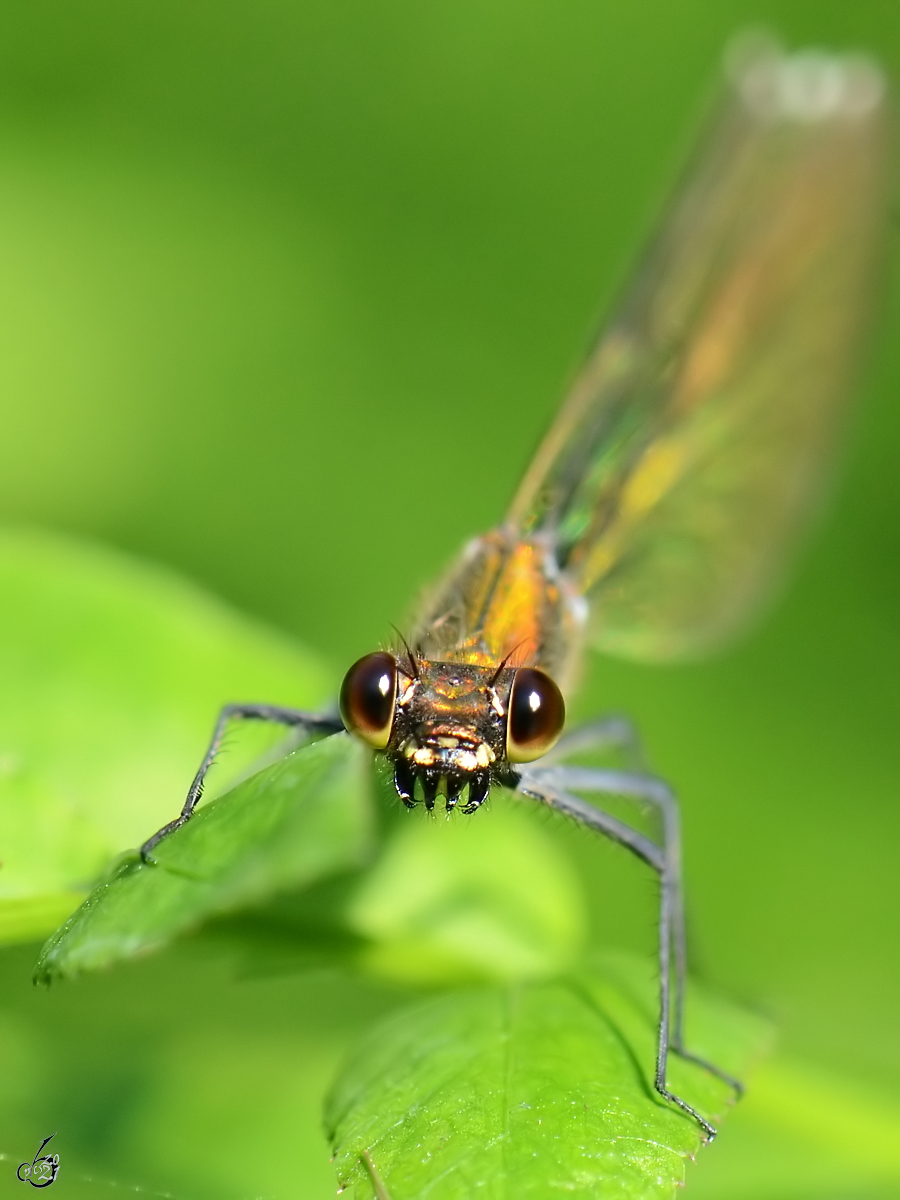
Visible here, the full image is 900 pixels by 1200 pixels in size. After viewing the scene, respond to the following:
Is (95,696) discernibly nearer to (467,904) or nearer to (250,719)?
(250,719)

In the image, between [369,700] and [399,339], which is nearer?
[369,700]

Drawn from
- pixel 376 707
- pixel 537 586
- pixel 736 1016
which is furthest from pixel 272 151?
pixel 736 1016

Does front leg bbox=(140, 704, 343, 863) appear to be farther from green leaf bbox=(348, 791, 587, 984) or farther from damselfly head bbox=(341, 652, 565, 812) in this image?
green leaf bbox=(348, 791, 587, 984)

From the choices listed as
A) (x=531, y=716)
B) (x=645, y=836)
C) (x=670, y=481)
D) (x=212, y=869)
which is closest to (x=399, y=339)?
(x=670, y=481)

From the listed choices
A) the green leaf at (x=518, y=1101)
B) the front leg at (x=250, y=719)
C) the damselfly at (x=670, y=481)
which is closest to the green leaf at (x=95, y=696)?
the front leg at (x=250, y=719)

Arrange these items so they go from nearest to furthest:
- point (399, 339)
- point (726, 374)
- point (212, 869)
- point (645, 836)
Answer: point (212, 869) → point (645, 836) → point (726, 374) → point (399, 339)

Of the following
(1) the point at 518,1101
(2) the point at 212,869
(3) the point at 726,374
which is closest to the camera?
(2) the point at 212,869

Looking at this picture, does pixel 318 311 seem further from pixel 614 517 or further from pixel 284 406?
pixel 614 517

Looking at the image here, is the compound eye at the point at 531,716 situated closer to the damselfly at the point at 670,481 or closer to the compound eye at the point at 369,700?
the damselfly at the point at 670,481

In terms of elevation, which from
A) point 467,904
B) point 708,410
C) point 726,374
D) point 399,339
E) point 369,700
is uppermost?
point 726,374
